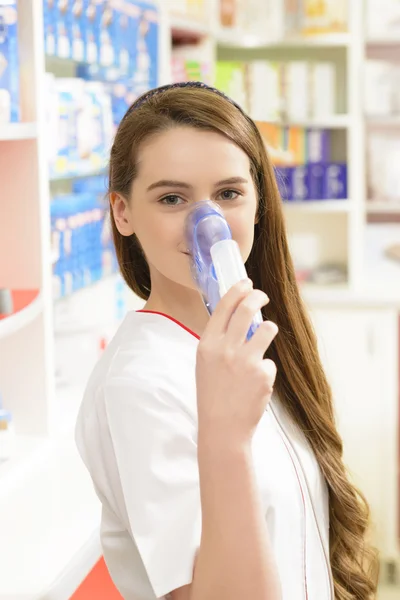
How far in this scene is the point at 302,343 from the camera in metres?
1.34

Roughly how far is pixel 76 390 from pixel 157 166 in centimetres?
160

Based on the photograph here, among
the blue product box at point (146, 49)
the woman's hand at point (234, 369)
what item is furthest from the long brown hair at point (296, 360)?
the blue product box at point (146, 49)

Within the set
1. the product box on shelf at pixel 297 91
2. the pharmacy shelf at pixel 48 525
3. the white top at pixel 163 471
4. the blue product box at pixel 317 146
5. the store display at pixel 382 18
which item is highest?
the store display at pixel 382 18

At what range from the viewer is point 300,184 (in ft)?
12.9

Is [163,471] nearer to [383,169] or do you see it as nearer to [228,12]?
[228,12]

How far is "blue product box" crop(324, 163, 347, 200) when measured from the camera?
3.89 metres

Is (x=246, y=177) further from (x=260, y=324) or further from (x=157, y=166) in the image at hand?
(x=260, y=324)

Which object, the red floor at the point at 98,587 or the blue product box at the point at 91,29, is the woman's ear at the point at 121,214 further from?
the blue product box at the point at 91,29

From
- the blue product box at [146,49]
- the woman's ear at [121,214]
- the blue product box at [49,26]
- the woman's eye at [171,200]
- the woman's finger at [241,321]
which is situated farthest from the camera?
the blue product box at [146,49]

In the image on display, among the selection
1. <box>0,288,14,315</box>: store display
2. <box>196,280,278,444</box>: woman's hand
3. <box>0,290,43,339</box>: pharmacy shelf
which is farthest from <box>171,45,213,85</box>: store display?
<box>196,280,278,444</box>: woman's hand

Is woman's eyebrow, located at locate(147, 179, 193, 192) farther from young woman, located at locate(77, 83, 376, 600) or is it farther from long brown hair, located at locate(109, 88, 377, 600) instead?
long brown hair, located at locate(109, 88, 377, 600)

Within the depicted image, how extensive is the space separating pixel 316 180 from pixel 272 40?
0.65 meters

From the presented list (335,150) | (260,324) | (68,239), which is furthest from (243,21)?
(260,324)

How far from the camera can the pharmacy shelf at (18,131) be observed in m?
1.74
